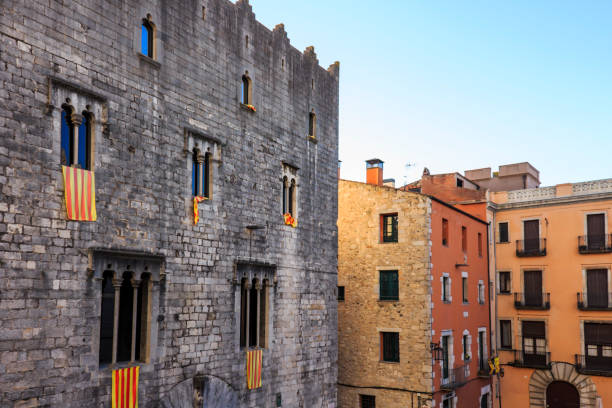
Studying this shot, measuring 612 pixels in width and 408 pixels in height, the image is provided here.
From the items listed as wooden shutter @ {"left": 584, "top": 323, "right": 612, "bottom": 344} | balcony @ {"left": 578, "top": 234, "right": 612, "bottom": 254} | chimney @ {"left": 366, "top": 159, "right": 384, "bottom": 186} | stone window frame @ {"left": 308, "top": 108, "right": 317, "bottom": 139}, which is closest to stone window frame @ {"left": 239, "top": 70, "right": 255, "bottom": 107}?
stone window frame @ {"left": 308, "top": 108, "right": 317, "bottom": 139}

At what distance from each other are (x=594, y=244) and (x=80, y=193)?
28024mm

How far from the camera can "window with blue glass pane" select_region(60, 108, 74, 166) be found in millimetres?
11727

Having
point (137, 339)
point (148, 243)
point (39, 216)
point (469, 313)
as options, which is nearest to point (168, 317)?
point (137, 339)

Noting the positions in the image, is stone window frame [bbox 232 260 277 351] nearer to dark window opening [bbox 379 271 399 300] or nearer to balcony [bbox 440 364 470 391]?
dark window opening [bbox 379 271 399 300]

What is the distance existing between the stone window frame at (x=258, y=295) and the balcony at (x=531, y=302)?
20254 millimetres

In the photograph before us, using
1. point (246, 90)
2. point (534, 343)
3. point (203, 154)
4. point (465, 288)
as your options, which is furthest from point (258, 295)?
point (534, 343)

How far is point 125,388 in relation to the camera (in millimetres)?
12359

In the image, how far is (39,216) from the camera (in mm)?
11102

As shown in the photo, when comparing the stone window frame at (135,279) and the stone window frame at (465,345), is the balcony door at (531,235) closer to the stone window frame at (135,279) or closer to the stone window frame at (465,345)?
the stone window frame at (465,345)

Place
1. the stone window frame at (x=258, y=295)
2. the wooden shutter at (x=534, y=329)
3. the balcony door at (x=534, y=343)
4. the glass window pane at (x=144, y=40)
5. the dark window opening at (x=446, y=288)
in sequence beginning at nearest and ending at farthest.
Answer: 1. the glass window pane at (x=144, y=40)
2. the stone window frame at (x=258, y=295)
3. the dark window opening at (x=446, y=288)
4. the balcony door at (x=534, y=343)
5. the wooden shutter at (x=534, y=329)

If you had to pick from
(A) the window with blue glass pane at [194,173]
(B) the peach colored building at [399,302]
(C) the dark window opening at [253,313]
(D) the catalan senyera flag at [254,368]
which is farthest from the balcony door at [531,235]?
(A) the window with blue glass pane at [194,173]

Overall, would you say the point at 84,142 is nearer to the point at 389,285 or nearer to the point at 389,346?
the point at 389,285

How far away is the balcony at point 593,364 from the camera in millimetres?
29508

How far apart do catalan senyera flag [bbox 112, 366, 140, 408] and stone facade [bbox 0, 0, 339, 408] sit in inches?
8.4
